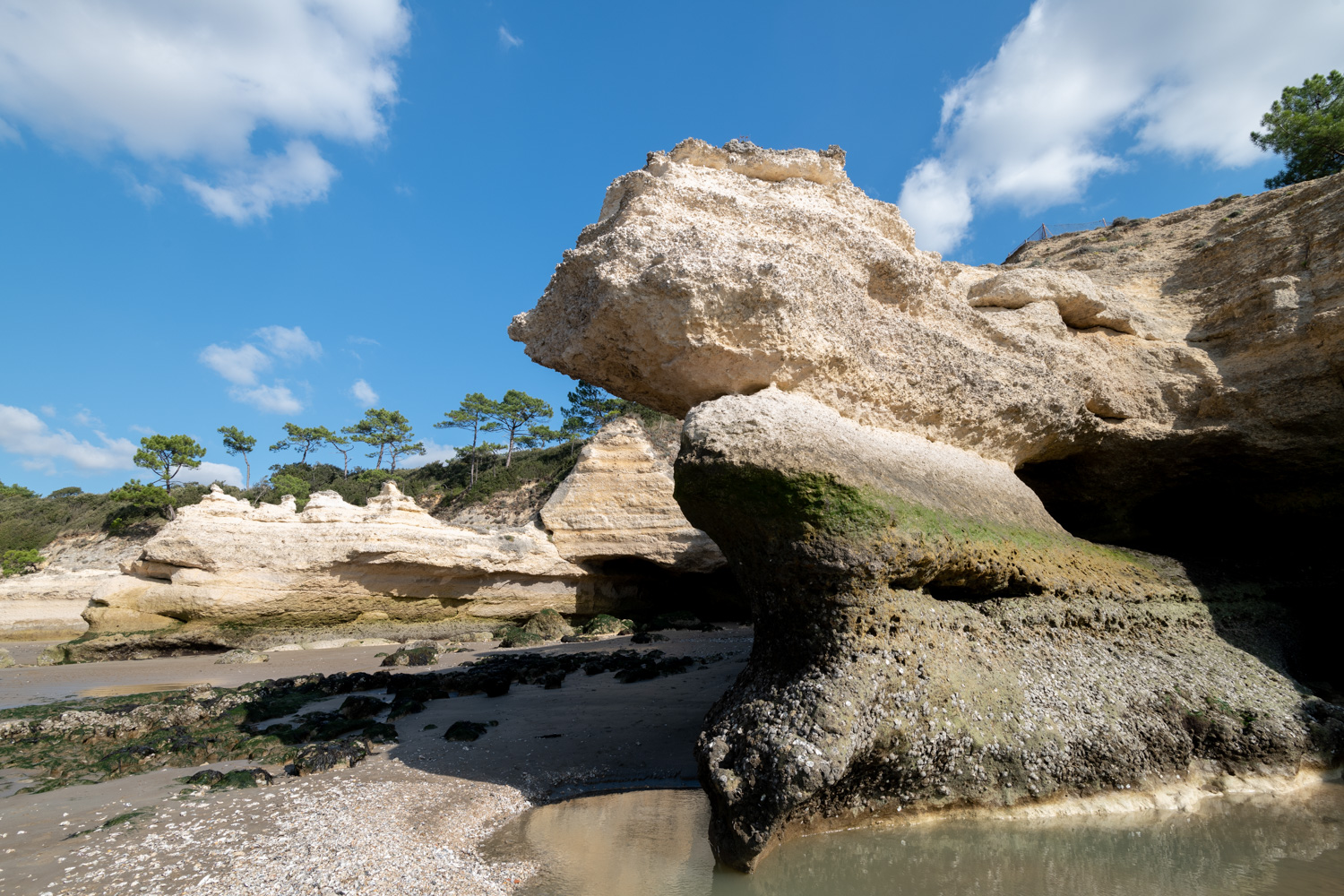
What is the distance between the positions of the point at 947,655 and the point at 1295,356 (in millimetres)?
6060

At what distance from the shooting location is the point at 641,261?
536 centimetres

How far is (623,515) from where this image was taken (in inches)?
585

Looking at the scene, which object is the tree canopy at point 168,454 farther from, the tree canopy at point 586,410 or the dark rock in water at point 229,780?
the dark rock in water at point 229,780

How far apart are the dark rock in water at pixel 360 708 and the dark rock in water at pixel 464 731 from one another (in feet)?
4.14

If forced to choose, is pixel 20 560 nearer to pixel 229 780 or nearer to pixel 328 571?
pixel 328 571

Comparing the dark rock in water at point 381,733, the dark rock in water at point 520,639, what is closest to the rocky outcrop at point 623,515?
the dark rock in water at point 520,639

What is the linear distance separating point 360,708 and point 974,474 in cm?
668

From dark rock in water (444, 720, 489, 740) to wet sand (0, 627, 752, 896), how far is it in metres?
0.12

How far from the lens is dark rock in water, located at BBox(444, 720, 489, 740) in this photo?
575 centimetres

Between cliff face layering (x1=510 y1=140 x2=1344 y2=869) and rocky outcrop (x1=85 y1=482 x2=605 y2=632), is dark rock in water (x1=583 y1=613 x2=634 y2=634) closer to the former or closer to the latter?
rocky outcrop (x1=85 y1=482 x2=605 y2=632)

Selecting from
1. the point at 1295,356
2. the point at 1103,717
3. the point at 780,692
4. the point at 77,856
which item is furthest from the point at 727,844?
the point at 1295,356

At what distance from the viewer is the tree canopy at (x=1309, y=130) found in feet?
46.1

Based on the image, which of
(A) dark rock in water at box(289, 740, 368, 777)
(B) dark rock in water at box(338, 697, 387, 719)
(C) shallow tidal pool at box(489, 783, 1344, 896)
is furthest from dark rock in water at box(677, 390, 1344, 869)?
(B) dark rock in water at box(338, 697, 387, 719)

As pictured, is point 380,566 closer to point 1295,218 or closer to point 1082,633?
point 1082,633
